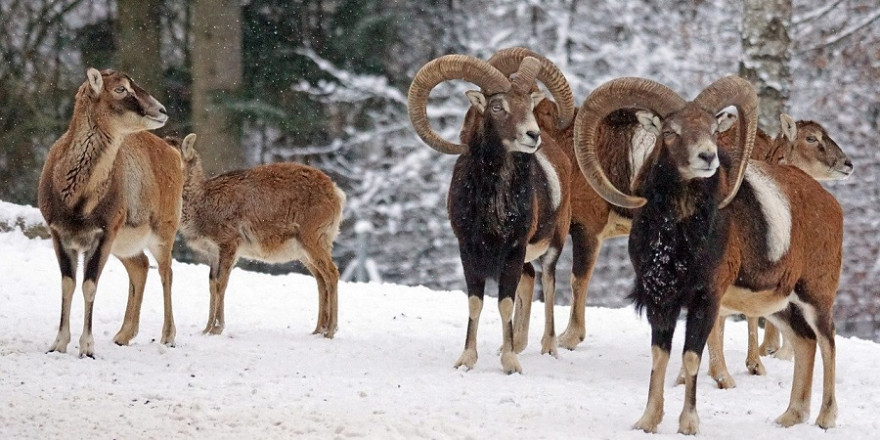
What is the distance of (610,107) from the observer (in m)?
8.72

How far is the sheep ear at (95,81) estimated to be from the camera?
9859 millimetres

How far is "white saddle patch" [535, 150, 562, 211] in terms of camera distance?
10.8 m

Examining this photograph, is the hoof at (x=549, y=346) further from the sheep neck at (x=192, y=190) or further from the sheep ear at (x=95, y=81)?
the sheep ear at (x=95, y=81)

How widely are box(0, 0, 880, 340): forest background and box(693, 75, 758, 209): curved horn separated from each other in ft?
45.1

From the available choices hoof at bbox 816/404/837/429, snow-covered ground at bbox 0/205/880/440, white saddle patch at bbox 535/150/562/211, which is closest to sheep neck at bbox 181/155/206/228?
snow-covered ground at bbox 0/205/880/440

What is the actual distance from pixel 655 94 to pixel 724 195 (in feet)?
2.80

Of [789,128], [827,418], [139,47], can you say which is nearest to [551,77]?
[789,128]

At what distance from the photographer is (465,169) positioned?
33.7ft

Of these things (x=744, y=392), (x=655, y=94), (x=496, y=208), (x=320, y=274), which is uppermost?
(x=655, y=94)

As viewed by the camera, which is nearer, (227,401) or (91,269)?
(227,401)

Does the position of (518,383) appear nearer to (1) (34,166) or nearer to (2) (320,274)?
(2) (320,274)

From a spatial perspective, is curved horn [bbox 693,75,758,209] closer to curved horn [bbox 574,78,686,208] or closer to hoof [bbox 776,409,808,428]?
curved horn [bbox 574,78,686,208]

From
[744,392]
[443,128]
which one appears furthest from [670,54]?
[744,392]

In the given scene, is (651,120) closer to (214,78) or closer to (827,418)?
(827,418)
